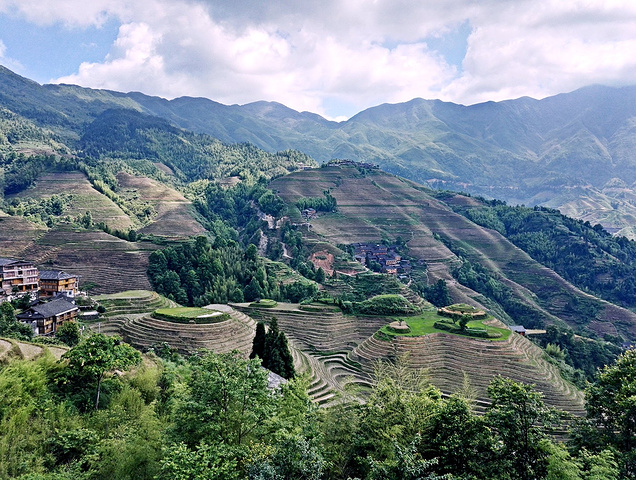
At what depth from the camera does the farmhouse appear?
123 ft

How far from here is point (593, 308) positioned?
275 ft

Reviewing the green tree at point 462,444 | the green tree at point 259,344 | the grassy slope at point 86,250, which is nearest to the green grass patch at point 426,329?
the green tree at point 259,344

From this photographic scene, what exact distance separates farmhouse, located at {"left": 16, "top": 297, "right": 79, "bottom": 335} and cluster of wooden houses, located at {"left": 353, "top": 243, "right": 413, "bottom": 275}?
64017mm

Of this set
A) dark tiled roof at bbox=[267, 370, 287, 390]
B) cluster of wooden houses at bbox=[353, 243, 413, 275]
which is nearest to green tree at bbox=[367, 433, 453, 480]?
dark tiled roof at bbox=[267, 370, 287, 390]

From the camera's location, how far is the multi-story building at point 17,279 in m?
46.3

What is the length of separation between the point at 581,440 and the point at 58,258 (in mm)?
67230

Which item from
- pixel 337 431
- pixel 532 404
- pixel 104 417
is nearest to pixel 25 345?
pixel 104 417

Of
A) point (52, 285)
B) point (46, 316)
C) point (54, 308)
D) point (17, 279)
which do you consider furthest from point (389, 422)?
point (17, 279)

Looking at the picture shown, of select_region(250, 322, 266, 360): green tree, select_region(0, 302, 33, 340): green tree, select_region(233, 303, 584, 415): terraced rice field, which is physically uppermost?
select_region(0, 302, 33, 340): green tree

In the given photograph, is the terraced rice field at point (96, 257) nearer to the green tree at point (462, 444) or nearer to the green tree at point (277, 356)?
the green tree at point (277, 356)

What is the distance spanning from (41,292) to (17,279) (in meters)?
2.89

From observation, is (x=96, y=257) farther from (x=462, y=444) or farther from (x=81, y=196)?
(x=462, y=444)

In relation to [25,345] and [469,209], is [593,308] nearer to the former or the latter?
[469,209]

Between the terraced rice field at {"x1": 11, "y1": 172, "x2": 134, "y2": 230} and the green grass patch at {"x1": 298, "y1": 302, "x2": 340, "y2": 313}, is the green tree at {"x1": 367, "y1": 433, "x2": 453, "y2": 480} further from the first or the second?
the terraced rice field at {"x1": 11, "y1": 172, "x2": 134, "y2": 230}
